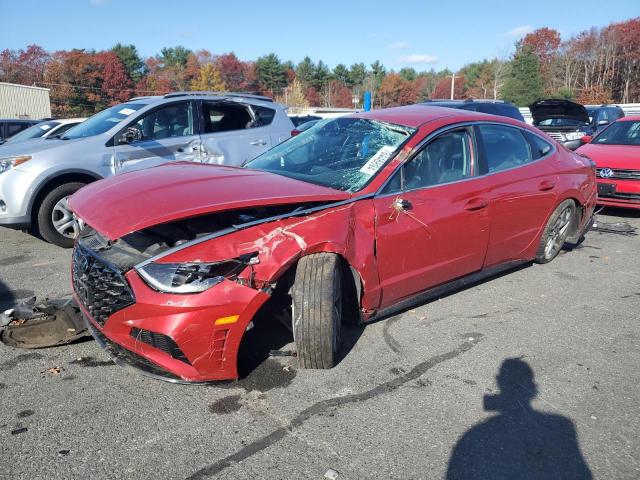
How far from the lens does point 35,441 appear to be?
2.49m

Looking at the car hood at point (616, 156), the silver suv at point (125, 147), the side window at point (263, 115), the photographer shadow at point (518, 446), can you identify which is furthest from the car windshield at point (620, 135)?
the photographer shadow at point (518, 446)

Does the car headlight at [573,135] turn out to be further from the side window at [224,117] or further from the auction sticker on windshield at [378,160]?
the auction sticker on windshield at [378,160]

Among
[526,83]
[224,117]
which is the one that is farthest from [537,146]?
[526,83]

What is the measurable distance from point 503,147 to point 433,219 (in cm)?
133

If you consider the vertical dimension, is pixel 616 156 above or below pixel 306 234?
above

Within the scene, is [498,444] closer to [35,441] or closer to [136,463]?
[136,463]

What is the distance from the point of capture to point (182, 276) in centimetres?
271

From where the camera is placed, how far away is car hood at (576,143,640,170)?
24.8 feet

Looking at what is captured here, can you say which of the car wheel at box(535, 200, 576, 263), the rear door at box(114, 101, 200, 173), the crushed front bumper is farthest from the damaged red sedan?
A: the rear door at box(114, 101, 200, 173)

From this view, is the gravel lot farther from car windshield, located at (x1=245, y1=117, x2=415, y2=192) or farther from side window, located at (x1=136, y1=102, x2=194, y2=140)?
side window, located at (x1=136, y1=102, x2=194, y2=140)

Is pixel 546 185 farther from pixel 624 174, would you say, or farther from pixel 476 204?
pixel 624 174

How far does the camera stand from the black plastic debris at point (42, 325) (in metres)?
3.42

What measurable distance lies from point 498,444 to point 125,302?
207 centimetres

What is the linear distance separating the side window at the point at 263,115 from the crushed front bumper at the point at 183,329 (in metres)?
5.27
